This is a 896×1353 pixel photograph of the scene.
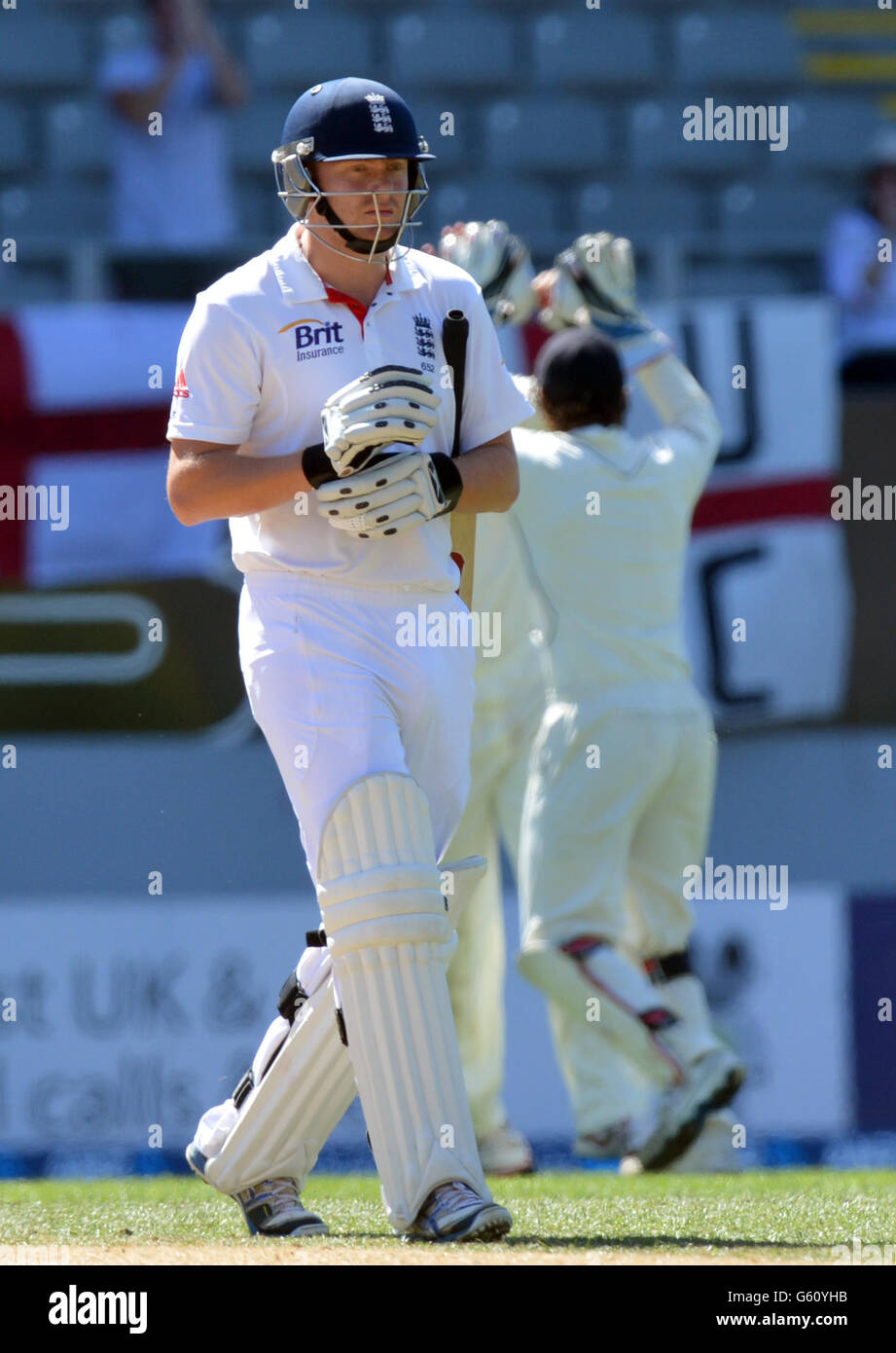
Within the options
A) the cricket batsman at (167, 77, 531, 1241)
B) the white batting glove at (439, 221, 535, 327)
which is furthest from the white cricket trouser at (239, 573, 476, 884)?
the white batting glove at (439, 221, 535, 327)

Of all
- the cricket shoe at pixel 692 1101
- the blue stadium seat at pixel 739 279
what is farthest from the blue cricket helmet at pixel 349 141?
the blue stadium seat at pixel 739 279

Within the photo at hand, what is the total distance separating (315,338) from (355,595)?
42 cm

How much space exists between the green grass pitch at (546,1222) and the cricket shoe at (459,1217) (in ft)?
0.10

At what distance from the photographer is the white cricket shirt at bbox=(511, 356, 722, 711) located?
6.06 m

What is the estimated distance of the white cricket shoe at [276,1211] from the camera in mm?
3912

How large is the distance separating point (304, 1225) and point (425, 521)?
1178 mm

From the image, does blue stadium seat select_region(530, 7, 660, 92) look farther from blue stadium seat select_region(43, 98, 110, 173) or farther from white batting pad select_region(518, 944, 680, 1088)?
white batting pad select_region(518, 944, 680, 1088)

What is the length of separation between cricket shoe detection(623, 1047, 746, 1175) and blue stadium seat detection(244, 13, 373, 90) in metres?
5.97

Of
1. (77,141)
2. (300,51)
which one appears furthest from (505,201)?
(77,141)

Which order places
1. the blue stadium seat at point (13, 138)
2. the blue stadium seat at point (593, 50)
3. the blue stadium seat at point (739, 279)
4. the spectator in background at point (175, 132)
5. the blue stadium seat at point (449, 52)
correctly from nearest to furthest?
1. the blue stadium seat at point (739, 279)
2. the spectator in background at point (175, 132)
3. the blue stadium seat at point (13, 138)
4. the blue stadium seat at point (449, 52)
5. the blue stadium seat at point (593, 50)

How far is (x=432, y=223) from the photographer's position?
31.8 feet

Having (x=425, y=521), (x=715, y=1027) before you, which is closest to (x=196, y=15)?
(x=715, y=1027)

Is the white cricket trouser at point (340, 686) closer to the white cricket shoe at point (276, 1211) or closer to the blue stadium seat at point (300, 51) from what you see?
the white cricket shoe at point (276, 1211)

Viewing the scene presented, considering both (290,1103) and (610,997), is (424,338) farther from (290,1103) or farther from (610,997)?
(610,997)
